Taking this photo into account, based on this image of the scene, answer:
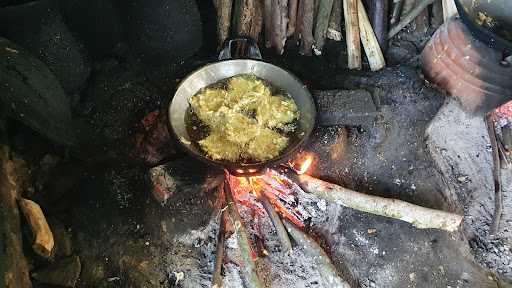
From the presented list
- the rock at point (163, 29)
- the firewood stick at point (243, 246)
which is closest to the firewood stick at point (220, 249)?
the firewood stick at point (243, 246)

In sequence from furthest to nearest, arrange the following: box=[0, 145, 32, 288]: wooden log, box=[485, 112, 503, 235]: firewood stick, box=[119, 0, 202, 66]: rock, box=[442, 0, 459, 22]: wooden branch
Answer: box=[442, 0, 459, 22]: wooden branch
box=[119, 0, 202, 66]: rock
box=[485, 112, 503, 235]: firewood stick
box=[0, 145, 32, 288]: wooden log

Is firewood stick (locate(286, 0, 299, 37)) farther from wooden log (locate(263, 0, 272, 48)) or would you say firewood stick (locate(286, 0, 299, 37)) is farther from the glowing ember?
the glowing ember

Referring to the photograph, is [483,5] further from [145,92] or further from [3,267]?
[3,267]

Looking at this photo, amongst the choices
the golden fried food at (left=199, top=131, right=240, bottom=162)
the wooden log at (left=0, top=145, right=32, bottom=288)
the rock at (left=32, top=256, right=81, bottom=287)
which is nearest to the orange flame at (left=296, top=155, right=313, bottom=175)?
the golden fried food at (left=199, top=131, right=240, bottom=162)

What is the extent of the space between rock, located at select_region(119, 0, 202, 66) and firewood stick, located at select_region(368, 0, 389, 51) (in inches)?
68.3

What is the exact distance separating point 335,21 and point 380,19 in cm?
44

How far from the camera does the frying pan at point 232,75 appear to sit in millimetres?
3174

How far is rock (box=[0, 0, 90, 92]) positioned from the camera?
351 cm

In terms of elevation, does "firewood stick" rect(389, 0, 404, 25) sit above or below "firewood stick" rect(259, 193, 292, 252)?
above

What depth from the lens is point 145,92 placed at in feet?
13.6

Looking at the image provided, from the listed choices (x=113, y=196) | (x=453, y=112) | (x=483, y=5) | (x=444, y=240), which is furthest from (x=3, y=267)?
(x=483, y=5)

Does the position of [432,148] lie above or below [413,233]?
above

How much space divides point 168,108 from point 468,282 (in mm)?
2607

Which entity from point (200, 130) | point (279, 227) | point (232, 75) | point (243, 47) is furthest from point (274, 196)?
point (243, 47)
